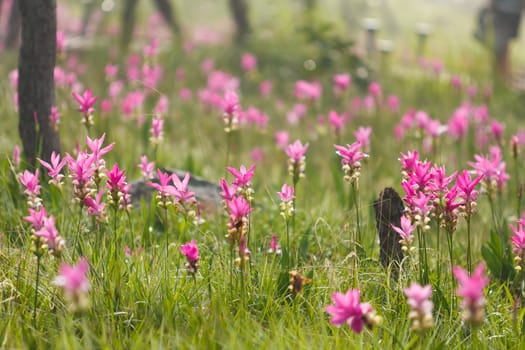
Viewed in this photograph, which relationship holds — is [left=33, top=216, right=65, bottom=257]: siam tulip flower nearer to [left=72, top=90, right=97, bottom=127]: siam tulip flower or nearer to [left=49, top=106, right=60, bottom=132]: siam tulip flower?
[left=72, top=90, right=97, bottom=127]: siam tulip flower

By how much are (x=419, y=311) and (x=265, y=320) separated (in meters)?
0.91

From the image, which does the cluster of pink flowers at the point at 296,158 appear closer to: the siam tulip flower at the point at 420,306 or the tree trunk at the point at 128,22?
the siam tulip flower at the point at 420,306

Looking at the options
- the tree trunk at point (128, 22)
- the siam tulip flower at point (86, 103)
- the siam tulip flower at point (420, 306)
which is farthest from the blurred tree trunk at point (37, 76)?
the tree trunk at point (128, 22)

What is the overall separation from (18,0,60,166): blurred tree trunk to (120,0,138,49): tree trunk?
7885mm

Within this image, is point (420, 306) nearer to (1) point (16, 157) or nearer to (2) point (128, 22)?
(1) point (16, 157)

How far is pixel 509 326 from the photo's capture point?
8.79ft

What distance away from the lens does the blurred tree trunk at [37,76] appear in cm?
362

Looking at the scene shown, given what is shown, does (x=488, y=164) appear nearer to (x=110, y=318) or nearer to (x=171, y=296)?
(x=171, y=296)

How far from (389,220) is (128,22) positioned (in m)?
9.66

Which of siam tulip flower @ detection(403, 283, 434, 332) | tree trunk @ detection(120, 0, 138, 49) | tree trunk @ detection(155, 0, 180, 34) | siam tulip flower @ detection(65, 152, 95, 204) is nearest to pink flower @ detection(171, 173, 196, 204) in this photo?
siam tulip flower @ detection(65, 152, 95, 204)

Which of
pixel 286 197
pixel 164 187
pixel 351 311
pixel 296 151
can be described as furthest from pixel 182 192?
pixel 351 311

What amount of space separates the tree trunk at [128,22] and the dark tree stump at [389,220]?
9267mm

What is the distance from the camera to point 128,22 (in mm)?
11602

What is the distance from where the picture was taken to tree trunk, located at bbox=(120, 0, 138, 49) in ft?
37.7
